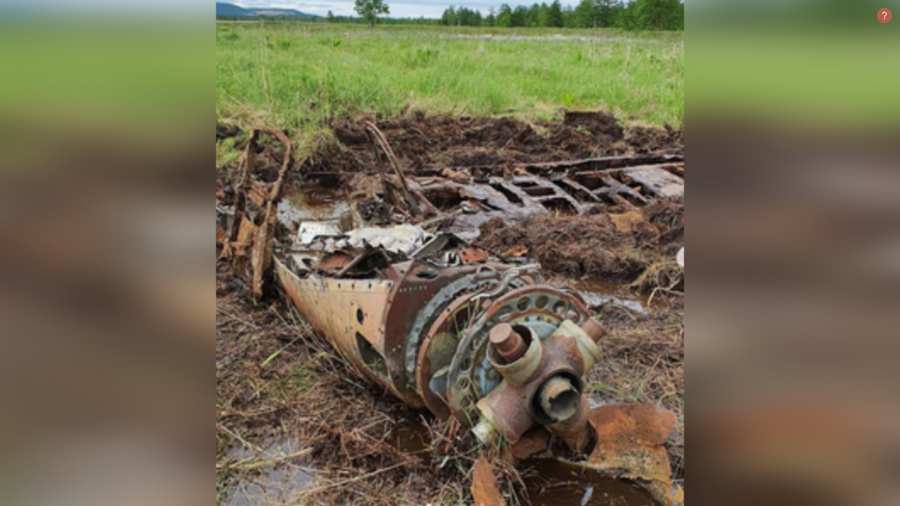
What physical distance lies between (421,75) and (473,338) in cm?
1192

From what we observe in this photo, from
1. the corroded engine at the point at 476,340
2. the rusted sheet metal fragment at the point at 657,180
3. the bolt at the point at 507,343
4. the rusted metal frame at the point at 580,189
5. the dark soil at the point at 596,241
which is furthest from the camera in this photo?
the rusted metal frame at the point at 580,189

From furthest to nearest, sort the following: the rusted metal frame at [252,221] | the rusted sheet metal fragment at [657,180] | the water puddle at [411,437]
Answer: the rusted sheet metal fragment at [657,180] < the rusted metal frame at [252,221] < the water puddle at [411,437]

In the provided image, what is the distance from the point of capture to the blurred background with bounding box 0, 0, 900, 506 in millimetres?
803

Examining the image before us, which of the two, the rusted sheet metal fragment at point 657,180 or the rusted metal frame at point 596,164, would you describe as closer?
the rusted sheet metal fragment at point 657,180

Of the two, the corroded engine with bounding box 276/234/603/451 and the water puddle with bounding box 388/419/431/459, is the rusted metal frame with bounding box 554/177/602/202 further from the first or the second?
the water puddle with bounding box 388/419/431/459

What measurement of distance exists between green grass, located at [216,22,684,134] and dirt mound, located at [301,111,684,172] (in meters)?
0.58

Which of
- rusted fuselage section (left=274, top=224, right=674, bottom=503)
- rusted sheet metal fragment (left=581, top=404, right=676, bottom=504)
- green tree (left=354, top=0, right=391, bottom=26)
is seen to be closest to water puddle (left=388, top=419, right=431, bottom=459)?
rusted fuselage section (left=274, top=224, right=674, bottom=503)

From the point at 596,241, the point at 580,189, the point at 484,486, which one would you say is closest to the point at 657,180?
the point at 580,189

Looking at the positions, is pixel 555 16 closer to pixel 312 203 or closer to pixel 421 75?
pixel 421 75
